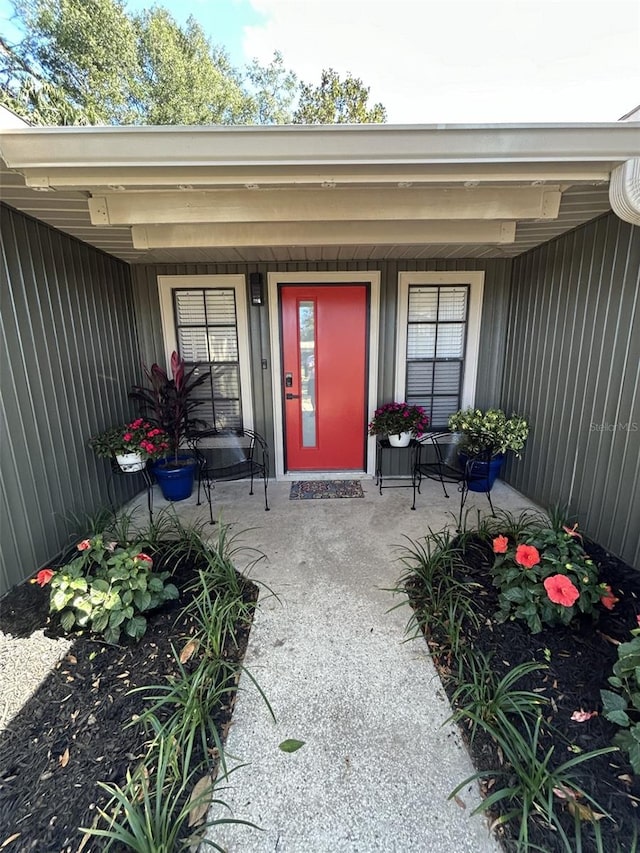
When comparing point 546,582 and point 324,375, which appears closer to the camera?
point 546,582

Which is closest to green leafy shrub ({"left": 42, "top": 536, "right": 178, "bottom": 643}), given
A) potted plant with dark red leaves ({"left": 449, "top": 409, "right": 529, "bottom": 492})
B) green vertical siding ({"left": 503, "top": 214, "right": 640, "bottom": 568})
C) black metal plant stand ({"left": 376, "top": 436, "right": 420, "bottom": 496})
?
black metal plant stand ({"left": 376, "top": 436, "right": 420, "bottom": 496})

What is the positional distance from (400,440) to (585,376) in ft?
4.92

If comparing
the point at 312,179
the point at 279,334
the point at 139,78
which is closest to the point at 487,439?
the point at 279,334

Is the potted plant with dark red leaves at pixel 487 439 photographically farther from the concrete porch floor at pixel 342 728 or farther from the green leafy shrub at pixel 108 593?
the green leafy shrub at pixel 108 593

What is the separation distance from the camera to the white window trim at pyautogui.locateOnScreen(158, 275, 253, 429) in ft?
11.9

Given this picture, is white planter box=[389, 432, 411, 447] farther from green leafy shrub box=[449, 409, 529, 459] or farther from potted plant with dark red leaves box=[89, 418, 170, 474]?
potted plant with dark red leaves box=[89, 418, 170, 474]

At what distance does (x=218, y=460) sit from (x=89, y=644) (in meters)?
2.27

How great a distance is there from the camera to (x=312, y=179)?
1838mm

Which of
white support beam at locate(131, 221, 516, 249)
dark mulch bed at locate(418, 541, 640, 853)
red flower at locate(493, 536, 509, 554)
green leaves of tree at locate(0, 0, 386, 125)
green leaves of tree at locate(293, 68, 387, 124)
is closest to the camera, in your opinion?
dark mulch bed at locate(418, 541, 640, 853)

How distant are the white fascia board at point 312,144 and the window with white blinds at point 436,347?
6.65 ft

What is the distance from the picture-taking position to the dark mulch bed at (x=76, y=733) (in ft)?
3.63

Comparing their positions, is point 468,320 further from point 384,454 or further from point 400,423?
point 384,454

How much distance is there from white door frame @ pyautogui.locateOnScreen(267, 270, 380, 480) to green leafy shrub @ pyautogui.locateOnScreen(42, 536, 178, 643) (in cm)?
215

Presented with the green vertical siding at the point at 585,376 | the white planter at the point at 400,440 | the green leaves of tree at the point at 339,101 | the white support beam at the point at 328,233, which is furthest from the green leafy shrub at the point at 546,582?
the green leaves of tree at the point at 339,101
